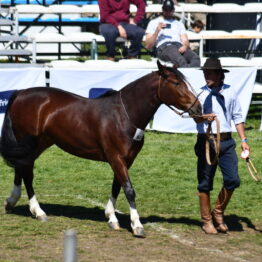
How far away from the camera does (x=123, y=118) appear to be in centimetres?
995

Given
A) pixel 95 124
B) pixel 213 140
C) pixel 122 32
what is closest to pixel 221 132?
pixel 213 140

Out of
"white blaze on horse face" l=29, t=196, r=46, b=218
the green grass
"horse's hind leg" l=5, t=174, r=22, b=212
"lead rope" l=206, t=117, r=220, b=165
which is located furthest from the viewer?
"horse's hind leg" l=5, t=174, r=22, b=212

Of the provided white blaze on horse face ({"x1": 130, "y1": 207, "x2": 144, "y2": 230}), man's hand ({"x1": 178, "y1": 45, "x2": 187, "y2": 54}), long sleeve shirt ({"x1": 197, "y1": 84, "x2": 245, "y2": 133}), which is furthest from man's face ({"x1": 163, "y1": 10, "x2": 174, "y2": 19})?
white blaze on horse face ({"x1": 130, "y1": 207, "x2": 144, "y2": 230})

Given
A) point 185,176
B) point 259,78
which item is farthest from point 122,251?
point 259,78

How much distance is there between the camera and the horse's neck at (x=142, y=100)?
981 centimetres

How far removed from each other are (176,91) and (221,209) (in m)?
1.41

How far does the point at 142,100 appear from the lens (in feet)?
32.3

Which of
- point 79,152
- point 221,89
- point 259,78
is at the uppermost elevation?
point 221,89

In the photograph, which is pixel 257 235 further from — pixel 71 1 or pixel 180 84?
pixel 71 1

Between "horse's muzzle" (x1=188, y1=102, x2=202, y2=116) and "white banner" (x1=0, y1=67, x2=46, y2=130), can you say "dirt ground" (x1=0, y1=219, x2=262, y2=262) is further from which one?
"white banner" (x1=0, y1=67, x2=46, y2=130)

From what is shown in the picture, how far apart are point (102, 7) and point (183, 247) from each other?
9913 millimetres

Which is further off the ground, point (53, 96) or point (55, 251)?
point (53, 96)

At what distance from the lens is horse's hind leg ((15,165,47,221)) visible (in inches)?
407

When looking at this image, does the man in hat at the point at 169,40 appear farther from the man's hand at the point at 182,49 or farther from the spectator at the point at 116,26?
the spectator at the point at 116,26
